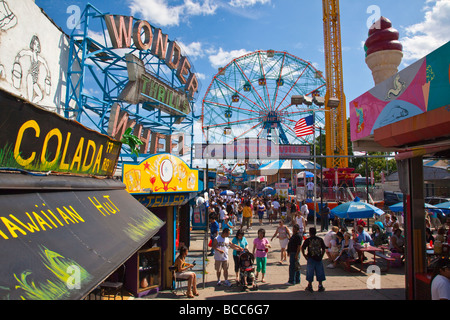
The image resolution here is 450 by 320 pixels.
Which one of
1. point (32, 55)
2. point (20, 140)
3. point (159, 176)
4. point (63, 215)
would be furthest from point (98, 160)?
point (32, 55)

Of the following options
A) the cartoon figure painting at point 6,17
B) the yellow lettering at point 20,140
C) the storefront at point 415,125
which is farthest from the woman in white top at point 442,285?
the cartoon figure painting at point 6,17

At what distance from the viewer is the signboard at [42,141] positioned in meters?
2.38

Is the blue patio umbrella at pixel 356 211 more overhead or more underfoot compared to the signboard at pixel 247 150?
more underfoot

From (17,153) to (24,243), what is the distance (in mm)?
886

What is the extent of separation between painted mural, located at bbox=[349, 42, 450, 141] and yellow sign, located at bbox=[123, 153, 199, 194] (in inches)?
182

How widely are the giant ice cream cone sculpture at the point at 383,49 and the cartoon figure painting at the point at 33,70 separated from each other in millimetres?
9984

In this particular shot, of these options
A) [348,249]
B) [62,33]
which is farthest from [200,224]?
[62,33]

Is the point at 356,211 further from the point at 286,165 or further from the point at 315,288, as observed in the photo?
the point at 286,165

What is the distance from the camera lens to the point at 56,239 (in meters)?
2.40

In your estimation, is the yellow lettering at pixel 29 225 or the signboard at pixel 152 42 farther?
the signboard at pixel 152 42

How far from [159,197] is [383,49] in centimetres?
662

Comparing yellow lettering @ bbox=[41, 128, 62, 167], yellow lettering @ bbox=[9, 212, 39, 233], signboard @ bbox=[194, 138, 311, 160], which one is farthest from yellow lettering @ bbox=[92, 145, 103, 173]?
signboard @ bbox=[194, 138, 311, 160]

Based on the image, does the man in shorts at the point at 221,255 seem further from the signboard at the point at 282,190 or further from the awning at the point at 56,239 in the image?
the signboard at the point at 282,190

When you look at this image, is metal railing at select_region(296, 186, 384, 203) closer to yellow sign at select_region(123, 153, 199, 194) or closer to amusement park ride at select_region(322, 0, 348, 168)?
amusement park ride at select_region(322, 0, 348, 168)
